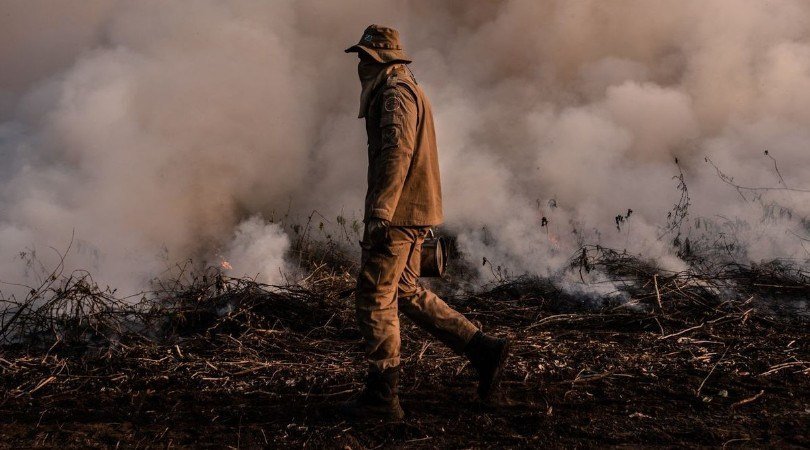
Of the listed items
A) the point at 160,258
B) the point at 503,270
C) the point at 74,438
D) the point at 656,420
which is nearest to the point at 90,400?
the point at 74,438

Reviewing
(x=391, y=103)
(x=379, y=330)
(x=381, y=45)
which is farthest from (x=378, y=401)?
(x=381, y=45)

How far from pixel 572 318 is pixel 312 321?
188 centimetres

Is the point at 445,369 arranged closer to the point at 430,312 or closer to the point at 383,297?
the point at 430,312

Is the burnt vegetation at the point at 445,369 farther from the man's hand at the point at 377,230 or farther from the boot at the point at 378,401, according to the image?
the man's hand at the point at 377,230

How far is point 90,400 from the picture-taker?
10.9 feet

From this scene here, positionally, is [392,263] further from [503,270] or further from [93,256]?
[93,256]

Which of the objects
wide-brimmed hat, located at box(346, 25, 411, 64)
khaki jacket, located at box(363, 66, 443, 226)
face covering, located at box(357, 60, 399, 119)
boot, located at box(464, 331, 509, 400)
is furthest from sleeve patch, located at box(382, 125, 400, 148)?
boot, located at box(464, 331, 509, 400)

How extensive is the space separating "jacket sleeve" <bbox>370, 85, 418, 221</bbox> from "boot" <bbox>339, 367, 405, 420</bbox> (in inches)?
29.2

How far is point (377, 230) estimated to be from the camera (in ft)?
9.45

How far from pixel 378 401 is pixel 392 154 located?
3.73ft

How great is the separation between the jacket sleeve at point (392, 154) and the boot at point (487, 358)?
0.80 meters

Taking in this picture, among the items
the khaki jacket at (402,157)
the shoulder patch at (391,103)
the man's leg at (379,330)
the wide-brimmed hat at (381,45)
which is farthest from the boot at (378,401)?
the wide-brimmed hat at (381,45)

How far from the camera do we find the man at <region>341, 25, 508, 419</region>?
9.62ft

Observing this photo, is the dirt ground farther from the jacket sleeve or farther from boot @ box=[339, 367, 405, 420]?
the jacket sleeve
